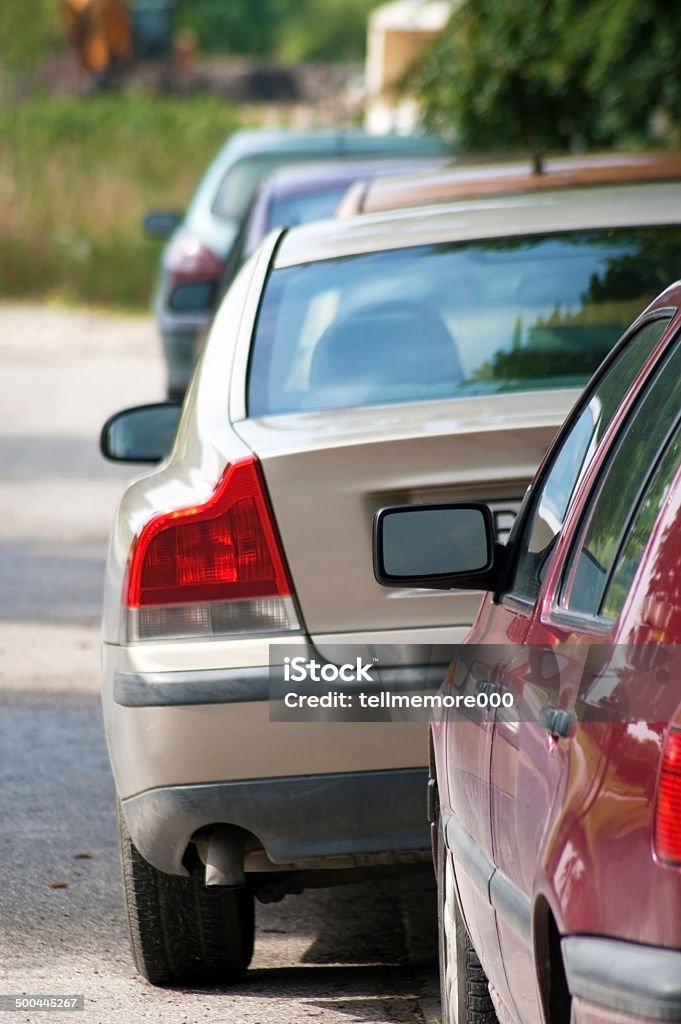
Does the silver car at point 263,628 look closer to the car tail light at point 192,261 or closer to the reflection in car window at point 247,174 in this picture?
the car tail light at point 192,261

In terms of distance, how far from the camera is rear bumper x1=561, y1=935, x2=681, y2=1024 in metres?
2.04

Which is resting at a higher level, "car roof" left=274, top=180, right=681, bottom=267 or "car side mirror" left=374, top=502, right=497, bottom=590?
"car roof" left=274, top=180, right=681, bottom=267

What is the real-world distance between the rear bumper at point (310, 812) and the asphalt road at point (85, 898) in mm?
416

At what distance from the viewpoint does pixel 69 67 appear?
6781 centimetres

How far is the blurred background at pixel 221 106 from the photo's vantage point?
A: 11.3 metres

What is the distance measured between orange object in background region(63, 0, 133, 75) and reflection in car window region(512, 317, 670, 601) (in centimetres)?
5592

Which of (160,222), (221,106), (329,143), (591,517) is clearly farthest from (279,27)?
(591,517)

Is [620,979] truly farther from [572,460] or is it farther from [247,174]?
[247,174]

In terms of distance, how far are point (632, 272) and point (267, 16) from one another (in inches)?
3538

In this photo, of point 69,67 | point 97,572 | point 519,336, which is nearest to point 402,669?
point 519,336

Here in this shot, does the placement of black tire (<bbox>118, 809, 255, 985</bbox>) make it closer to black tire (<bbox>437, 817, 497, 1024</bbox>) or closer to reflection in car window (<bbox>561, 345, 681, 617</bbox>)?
black tire (<bbox>437, 817, 497, 1024</bbox>)

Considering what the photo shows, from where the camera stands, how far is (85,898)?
4.80 m

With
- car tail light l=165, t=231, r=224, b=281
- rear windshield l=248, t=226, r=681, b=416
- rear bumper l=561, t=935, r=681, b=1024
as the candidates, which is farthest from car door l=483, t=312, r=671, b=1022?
car tail light l=165, t=231, r=224, b=281

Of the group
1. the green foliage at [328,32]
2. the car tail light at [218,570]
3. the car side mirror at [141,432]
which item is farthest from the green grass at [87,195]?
the green foliage at [328,32]
